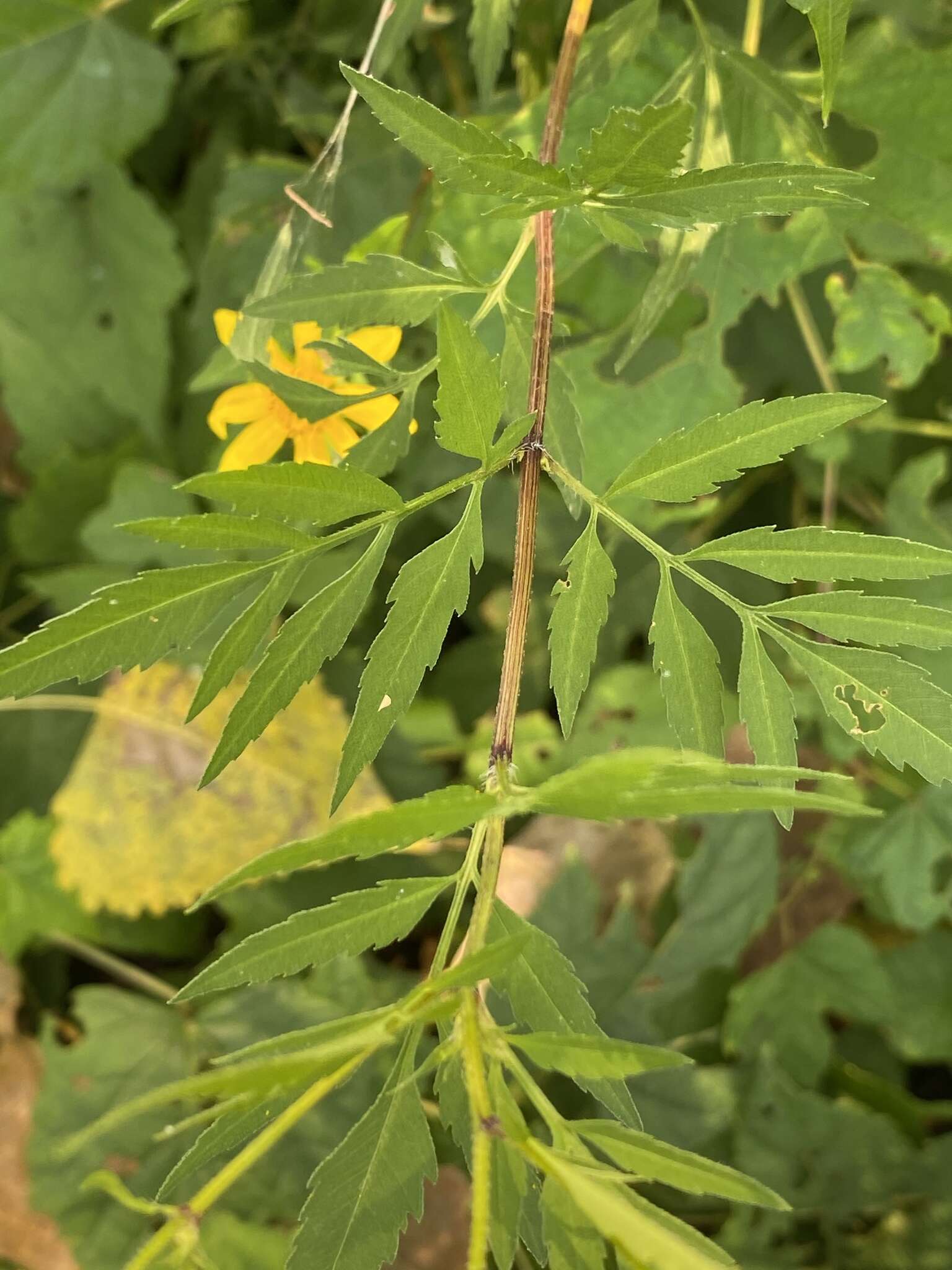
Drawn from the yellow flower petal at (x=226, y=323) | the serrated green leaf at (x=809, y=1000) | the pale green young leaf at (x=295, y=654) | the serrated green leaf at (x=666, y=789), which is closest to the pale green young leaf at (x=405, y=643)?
the pale green young leaf at (x=295, y=654)

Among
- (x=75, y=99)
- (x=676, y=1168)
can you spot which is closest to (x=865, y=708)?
(x=676, y=1168)

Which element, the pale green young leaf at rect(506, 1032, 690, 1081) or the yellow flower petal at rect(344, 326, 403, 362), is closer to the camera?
the pale green young leaf at rect(506, 1032, 690, 1081)

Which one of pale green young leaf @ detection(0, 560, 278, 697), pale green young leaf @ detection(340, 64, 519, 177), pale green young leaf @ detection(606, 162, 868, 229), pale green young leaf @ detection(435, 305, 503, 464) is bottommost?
pale green young leaf @ detection(0, 560, 278, 697)

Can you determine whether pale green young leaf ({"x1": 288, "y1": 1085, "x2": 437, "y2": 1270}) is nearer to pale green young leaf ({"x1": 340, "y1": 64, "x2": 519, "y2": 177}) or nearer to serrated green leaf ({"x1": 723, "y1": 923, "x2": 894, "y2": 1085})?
pale green young leaf ({"x1": 340, "y1": 64, "x2": 519, "y2": 177})

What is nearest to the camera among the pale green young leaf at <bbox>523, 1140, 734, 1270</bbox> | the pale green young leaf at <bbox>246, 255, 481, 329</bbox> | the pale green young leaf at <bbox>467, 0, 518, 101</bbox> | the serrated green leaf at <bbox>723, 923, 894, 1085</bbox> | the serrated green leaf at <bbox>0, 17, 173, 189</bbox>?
the pale green young leaf at <bbox>523, 1140, 734, 1270</bbox>

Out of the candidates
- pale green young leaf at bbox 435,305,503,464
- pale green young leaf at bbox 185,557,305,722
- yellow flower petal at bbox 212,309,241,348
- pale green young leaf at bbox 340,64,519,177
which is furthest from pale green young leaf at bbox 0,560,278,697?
yellow flower petal at bbox 212,309,241,348

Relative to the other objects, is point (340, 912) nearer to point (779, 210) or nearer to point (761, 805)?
point (761, 805)

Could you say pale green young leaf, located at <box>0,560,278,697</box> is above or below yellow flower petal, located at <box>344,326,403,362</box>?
below
